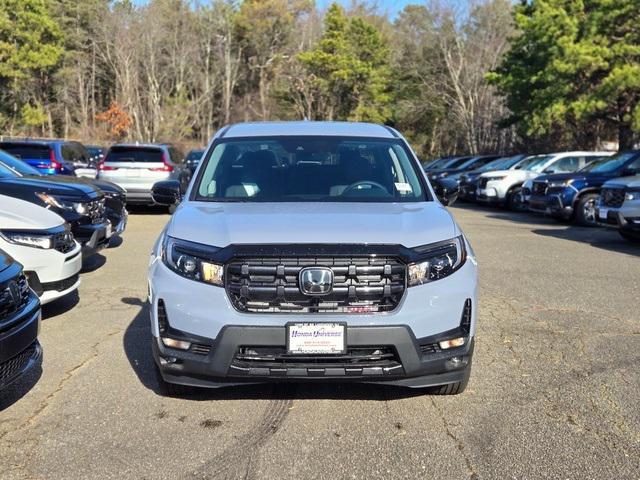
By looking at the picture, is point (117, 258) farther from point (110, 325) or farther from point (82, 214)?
point (110, 325)

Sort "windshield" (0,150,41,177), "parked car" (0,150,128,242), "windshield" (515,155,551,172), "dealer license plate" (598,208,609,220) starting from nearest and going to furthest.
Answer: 1. "parked car" (0,150,128,242)
2. "windshield" (0,150,41,177)
3. "dealer license plate" (598,208,609,220)
4. "windshield" (515,155,551,172)

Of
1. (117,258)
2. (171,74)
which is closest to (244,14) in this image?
(171,74)

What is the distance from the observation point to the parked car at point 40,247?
584 cm

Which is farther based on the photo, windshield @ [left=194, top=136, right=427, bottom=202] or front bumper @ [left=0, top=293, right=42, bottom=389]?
windshield @ [left=194, top=136, right=427, bottom=202]

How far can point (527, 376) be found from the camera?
192 inches

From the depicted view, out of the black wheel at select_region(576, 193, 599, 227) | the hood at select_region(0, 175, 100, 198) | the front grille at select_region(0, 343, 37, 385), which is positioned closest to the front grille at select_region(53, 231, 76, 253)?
the front grille at select_region(0, 343, 37, 385)

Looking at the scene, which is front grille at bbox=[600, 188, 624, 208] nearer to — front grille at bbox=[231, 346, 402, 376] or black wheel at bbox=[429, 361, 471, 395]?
black wheel at bbox=[429, 361, 471, 395]

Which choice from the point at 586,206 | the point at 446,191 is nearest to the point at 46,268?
the point at 446,191

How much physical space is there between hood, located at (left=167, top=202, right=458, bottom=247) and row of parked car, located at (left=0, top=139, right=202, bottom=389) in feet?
3.40

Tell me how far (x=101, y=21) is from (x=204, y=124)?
11344mm

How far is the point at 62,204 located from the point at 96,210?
1.61 feet

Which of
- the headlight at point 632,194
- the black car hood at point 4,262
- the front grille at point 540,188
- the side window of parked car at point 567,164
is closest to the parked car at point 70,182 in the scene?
the black car hood at point 4,262

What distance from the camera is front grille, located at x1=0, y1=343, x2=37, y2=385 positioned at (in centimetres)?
381

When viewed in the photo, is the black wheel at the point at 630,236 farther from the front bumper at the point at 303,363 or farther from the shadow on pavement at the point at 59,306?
the shadow on pavement at the point at 59,306
